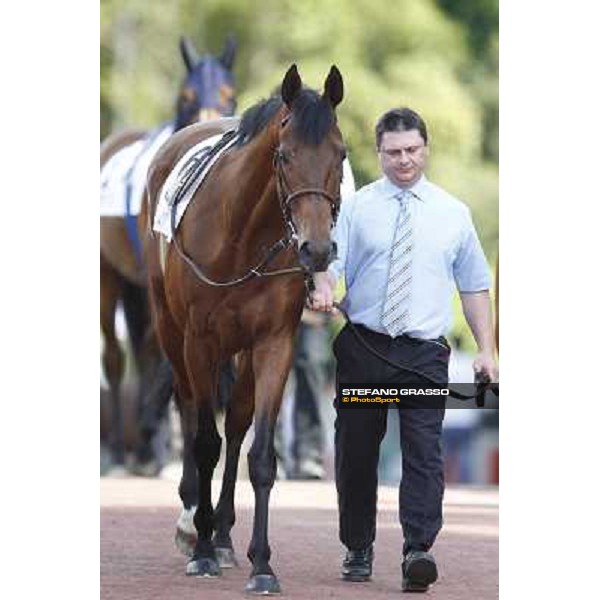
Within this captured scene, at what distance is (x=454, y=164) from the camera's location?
15.5 m

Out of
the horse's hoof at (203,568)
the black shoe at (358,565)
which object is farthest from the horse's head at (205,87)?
the black shoe at (358,565)

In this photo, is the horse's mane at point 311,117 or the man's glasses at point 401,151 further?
the man's glasses at point 401,151

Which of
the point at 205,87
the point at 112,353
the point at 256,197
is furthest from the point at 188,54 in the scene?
the point at 256,197

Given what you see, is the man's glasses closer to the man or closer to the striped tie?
the man

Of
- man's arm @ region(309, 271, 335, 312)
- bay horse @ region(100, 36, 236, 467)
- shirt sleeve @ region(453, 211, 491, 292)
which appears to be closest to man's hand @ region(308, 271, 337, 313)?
man's arm @ region(309, 271, 335, 312)

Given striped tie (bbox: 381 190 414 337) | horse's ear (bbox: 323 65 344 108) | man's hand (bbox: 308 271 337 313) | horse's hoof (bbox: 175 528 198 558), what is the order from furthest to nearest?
horse's hoof (bbox: 175 528 198 558), striped tie (bbox: 381 190 414 337), man's hand (bbox: 308 271 337 313), horse's ear (bbox: 323 65 344 108)

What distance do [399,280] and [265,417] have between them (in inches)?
32.6

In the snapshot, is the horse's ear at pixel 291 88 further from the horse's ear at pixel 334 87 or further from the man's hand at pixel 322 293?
the man's hand at pixel 322 293

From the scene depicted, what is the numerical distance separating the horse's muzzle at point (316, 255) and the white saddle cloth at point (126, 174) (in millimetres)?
5654

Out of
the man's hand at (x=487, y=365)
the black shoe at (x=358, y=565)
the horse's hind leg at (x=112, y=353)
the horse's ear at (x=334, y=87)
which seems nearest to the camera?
the horse's ear at (x=334, y=87)

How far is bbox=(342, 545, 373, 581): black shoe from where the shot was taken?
9891mm

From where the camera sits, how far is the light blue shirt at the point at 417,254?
9.80 m

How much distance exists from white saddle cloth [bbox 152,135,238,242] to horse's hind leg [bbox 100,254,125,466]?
181 inches

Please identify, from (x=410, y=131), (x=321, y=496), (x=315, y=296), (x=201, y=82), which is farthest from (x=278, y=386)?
(x=201, y=82)
